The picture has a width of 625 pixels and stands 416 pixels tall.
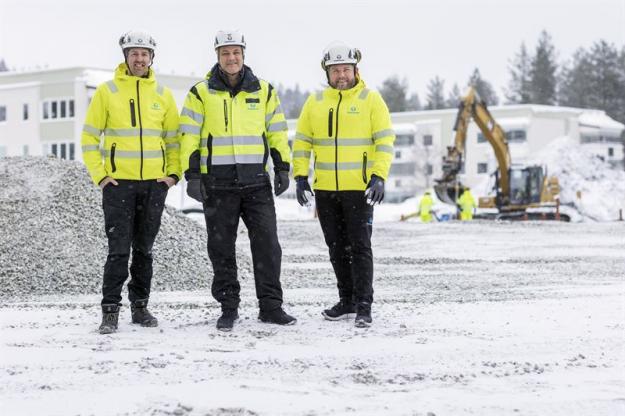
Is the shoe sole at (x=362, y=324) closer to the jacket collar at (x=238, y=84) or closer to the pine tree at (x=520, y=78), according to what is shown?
the jacket collar at (x=238, y=84)

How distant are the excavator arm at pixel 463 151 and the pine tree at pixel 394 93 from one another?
56976mm

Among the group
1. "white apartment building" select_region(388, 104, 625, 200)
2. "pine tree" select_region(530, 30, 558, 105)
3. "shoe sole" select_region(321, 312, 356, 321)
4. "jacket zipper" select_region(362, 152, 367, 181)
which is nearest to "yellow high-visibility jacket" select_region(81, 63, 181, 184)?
"jacket zipper" select_region(362, 152, 367, 181)

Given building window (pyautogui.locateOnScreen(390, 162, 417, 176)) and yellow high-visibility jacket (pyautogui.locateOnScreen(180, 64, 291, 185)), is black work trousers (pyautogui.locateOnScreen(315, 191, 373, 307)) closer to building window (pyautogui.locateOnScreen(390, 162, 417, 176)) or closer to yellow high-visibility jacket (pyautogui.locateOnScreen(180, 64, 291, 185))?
yellow high-visibility jacket (pyautogui.locateOnScreen(180, 64, 291, 185))

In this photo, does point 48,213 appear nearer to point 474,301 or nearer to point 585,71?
point 474,301

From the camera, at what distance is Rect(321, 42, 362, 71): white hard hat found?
22.9 feet

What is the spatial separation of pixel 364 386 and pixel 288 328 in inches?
77.4

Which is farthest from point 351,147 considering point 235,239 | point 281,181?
point 235,239

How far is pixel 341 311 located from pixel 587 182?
37.3 meters

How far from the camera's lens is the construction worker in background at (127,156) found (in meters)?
6.66

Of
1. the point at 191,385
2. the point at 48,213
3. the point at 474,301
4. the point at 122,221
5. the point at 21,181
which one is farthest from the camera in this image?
the point at 21,181

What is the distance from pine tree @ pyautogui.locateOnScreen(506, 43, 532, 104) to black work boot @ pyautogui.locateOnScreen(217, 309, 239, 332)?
87118 millimetres

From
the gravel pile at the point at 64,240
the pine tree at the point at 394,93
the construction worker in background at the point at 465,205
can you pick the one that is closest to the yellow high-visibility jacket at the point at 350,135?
the gravel pile at the point at 64,240

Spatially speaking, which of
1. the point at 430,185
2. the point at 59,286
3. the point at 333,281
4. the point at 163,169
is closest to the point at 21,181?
the point at 59,286

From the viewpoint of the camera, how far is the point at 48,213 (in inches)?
440
